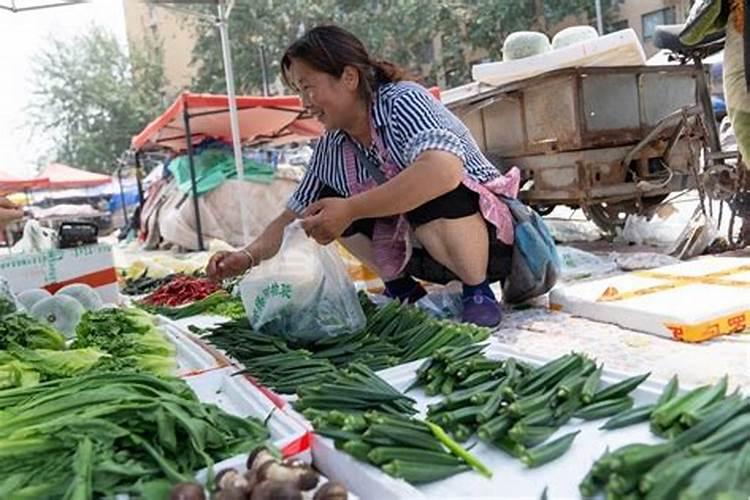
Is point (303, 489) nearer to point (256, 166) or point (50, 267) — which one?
point (50, 267)

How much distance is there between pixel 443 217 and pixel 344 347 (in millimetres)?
872

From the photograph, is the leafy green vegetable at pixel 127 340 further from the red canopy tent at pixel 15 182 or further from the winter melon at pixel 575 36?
the red canopy tent at pixel 15 182

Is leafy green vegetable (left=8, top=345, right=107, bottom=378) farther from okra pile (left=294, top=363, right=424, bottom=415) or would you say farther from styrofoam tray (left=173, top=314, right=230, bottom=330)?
styrofoam tray (left=173, top=314, right=230, bottom=330)

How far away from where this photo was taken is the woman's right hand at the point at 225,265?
2699 mm

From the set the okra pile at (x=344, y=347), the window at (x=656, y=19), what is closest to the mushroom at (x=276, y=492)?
the okra pile at (x=344, y=347)

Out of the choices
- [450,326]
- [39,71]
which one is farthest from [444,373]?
[39,71]

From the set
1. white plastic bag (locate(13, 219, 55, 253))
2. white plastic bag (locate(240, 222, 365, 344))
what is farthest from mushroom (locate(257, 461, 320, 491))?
white plastic bag (locate(13, 219, 55, 253))

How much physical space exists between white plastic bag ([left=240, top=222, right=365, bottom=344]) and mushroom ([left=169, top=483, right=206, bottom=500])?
1141 millimetres

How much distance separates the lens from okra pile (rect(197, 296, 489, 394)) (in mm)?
1963

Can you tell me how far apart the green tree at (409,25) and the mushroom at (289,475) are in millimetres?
21211

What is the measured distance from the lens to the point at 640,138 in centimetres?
529

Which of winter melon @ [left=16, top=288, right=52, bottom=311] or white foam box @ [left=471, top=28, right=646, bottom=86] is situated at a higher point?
white foam box @ [left=471, top=28, right=646, bottom=86]

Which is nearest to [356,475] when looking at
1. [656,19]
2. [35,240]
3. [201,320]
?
[201,320]

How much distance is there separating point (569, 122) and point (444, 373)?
370 centimetres
